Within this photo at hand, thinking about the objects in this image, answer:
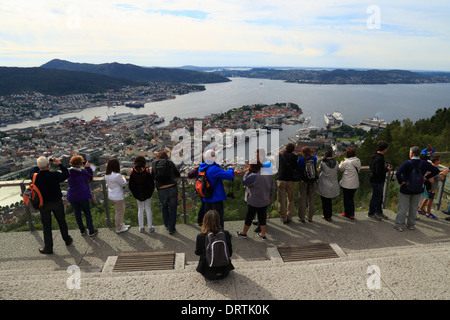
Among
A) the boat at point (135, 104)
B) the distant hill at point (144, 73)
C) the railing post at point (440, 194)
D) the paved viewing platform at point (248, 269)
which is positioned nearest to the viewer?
the paved viewing platform at point (248, 269)

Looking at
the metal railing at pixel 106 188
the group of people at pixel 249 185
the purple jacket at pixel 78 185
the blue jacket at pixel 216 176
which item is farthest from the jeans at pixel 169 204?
the purple jacket at pixel 78 185

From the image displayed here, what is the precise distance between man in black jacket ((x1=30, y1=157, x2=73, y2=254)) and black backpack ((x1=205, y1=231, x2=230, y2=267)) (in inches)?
73.2

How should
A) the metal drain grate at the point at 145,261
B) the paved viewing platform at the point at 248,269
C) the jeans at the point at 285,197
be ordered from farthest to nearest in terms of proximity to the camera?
1. the jeans at the point at 285,197
2. the metal drain grate at the point at 145,261
3. the paved viewing platform at the point at 248,269

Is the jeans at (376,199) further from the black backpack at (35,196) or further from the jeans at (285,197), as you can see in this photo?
the black backpack at (35,196)

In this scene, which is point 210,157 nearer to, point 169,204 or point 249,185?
point 249,185

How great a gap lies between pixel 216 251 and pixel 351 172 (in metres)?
2.26

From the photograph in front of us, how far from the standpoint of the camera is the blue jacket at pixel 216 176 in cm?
305

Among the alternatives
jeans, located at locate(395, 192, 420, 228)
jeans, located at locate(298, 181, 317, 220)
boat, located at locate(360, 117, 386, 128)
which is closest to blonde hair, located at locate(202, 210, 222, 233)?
jeans, located at locate(298, 181, 317, 220)

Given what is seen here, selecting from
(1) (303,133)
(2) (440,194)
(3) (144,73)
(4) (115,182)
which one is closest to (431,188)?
(2) (440,194)

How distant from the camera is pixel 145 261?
273 centimetres

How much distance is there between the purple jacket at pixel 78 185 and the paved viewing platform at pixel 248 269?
20.6 inches

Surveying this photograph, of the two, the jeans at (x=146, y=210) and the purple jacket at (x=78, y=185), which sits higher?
the purple jacket at (x=78, y=185)

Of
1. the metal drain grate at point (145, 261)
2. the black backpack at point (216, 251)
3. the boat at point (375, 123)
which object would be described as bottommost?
the boat at point (375, 123)

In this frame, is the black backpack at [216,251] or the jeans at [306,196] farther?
the jeans at [306,196]
